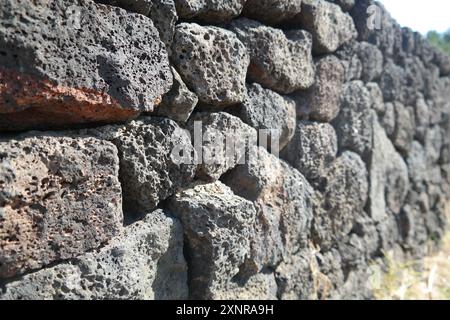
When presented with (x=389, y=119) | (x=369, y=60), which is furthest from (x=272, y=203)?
(x=389, y=119)

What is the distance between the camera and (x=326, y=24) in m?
2.60

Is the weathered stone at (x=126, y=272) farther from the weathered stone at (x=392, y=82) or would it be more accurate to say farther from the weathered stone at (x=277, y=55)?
the weathered stone at (x=392, y=82)

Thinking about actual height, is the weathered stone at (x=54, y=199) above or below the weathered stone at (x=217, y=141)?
below

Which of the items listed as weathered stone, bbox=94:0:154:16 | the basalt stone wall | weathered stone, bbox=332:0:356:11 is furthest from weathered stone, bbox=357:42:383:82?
weathered stone, bbox=94:0:154:16

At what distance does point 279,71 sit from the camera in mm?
2188

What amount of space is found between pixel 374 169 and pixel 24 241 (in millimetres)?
2659

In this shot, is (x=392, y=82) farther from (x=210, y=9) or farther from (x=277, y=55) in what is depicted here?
(x=210, y=9)

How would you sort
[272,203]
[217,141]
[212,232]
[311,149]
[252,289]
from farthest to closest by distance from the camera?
[311,149] → [272,203] → [252,289] → [217,141] → [212,232]

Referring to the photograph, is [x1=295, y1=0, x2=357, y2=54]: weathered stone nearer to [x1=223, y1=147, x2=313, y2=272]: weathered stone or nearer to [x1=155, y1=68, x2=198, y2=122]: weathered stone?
[x1=223, y1=147, x2=313, y2=272]: weathered stone

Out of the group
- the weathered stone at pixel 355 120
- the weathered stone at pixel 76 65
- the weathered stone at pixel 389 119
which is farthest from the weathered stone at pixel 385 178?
the weathered stone at pixel 76 65

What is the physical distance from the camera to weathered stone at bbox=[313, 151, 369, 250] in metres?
2.77

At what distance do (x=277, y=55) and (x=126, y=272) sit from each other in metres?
1.22

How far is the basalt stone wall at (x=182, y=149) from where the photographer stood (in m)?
1.24

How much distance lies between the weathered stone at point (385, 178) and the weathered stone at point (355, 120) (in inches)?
6.9
